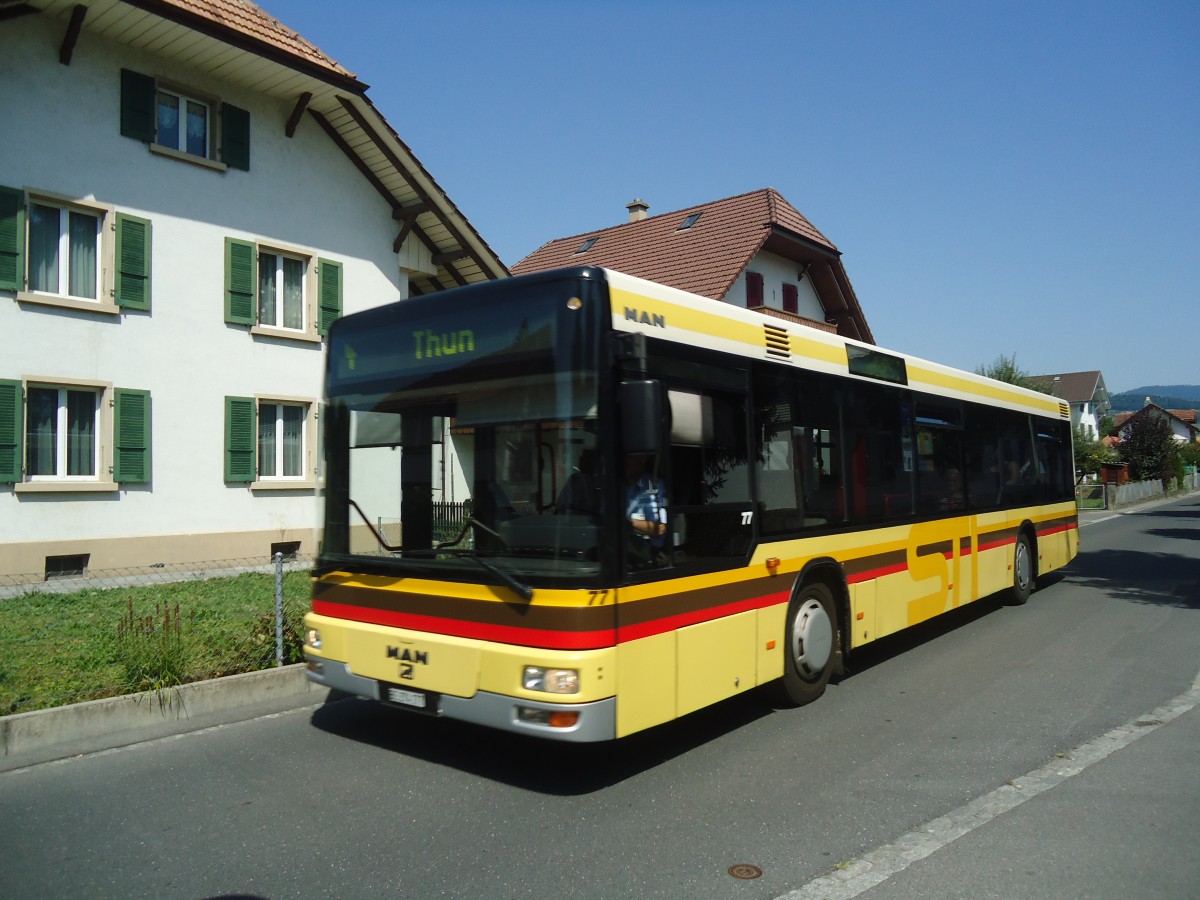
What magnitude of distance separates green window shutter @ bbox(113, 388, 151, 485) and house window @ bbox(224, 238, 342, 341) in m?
2.22

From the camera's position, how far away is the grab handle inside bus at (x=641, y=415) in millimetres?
4816

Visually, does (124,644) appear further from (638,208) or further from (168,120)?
(638,208)

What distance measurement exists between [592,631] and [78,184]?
44.5ft

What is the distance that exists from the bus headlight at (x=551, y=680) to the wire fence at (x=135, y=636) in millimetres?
3234

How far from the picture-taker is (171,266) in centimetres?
1583

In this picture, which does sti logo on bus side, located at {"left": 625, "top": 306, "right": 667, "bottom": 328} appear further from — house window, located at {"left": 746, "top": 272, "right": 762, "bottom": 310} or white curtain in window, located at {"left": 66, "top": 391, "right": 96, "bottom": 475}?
house window, located at {"left": 746, "top": 272, "right": 762, "bottom": 310}

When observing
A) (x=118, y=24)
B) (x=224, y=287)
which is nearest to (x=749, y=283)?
(x=224, y=287)

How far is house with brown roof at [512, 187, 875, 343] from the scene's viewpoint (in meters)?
26.7

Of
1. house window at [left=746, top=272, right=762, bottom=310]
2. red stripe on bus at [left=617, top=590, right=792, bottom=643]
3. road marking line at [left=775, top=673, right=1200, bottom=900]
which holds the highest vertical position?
house window at [left=746, top=272, right=762, bottom=310]

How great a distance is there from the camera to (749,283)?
90.7ft

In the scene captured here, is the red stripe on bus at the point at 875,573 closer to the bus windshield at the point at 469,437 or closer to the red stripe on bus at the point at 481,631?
the red stripe on bus at the point at 481,631

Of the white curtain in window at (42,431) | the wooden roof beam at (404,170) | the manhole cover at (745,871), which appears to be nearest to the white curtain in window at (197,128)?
the wooden roof beam at (404,170)

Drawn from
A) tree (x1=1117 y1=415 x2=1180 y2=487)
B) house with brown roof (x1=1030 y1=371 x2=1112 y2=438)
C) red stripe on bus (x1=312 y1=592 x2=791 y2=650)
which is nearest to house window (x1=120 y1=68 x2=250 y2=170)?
red stripe on bus (x1=312 y1=592 x2=791 y2=650)

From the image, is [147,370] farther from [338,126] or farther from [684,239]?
[684,239]
